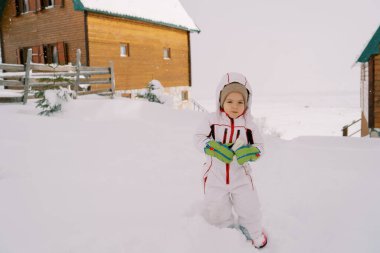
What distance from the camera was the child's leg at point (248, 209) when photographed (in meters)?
2.73

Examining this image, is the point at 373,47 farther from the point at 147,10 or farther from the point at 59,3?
the point at 59,3

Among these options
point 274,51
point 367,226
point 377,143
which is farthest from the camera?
point 274,51

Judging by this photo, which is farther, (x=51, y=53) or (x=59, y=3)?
(x=51, y=53)

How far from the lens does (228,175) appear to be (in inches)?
111

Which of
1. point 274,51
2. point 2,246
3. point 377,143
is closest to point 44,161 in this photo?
point 2,246

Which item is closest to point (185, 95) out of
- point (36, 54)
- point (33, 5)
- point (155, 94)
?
point (155, 94)

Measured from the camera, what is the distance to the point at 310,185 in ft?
13.9

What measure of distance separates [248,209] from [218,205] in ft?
0.86

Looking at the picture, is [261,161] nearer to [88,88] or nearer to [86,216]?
[86,216]

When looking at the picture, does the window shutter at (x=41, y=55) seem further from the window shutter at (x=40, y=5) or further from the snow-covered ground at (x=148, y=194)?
the snow-covered ground at (x=148, y=194)

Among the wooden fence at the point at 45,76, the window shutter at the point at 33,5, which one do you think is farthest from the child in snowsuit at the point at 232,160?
the window shutter at the point at 33,5

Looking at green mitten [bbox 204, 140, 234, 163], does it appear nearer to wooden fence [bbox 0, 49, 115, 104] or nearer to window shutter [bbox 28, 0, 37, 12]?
wooden fence [bbox 0, 49, 115, 104]

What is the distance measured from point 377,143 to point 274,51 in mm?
→ 88889

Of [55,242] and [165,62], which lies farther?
[165,62]
